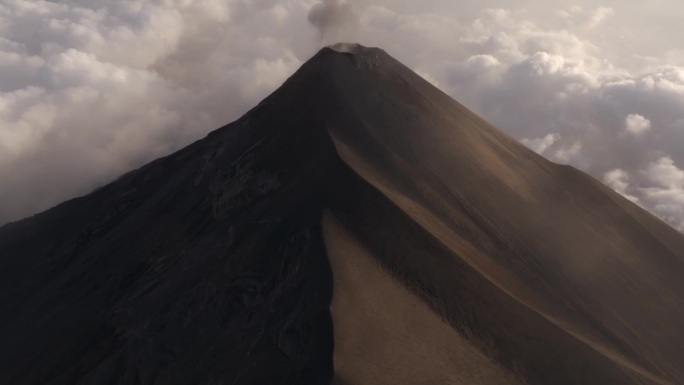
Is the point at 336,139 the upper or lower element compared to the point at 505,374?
upper

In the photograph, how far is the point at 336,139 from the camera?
81.9 m

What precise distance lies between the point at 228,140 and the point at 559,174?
46.5 m

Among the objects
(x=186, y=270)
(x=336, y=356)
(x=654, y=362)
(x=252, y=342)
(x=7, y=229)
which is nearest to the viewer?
(x=336, y=356)

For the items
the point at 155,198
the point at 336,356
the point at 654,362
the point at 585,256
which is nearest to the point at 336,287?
the point at 336,356

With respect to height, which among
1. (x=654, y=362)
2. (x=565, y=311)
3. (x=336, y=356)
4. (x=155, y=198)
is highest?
(x=155, y=198)

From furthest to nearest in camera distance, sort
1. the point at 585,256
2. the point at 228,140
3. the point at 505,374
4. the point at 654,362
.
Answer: the point at 228,140 < the point at 585,256 < the point at 654,362 < the point at 505,374

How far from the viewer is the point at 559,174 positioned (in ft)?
344

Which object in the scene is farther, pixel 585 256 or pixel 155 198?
pixel 155 198

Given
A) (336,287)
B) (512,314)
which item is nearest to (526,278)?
(512,314)

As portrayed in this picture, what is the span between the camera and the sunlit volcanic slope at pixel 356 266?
58.1m

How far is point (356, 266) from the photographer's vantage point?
6262cm

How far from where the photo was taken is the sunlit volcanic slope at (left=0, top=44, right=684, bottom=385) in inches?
2287

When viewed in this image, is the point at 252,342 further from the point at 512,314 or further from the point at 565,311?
the point at 565,311

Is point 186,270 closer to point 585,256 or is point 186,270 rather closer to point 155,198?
point 155,198
